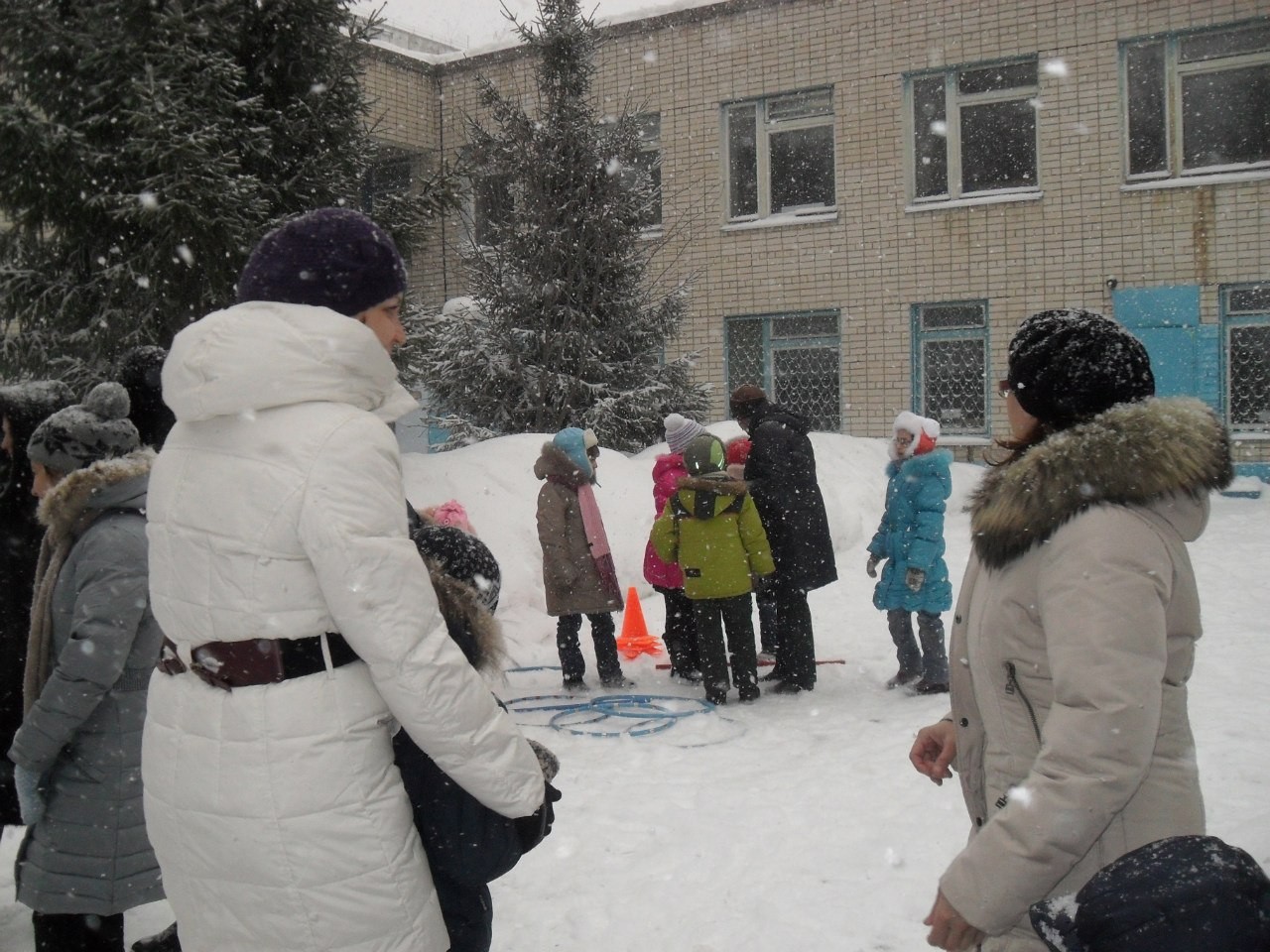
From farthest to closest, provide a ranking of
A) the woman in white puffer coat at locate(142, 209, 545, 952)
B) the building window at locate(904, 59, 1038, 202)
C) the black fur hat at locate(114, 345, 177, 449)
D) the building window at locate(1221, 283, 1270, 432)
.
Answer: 1. the building window at locate(904, 59, 1038, 202)
2. the building window at locate(1221, 283, 1270, 432)
3. the black fur hat at locate(114, 345, 177, 449)
4. the woman in white puffer coat at locate(142, 209, 545, 952)

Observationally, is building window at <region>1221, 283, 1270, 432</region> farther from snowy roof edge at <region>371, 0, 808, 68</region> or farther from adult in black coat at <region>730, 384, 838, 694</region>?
adult in black coat at <region>730, 384, 838, 694</region>

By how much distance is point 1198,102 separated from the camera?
1523 cm

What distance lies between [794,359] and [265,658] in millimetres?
16132

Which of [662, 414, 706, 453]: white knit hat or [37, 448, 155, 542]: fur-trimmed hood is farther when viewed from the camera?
[662, 414, 706, 453]: white knit hat

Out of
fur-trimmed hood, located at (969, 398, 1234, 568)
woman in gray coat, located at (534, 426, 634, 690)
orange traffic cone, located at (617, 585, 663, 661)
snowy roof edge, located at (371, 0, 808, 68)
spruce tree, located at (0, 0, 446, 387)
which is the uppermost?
snowy roof edge, located at (371, 0, 808, 68)

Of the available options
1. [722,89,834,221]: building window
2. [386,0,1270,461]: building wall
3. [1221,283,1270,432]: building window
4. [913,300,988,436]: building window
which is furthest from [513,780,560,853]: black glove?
[722,89,834,221]: building window

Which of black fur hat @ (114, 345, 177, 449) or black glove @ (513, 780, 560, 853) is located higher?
black fur hat @ (114, 345, 177, 449)

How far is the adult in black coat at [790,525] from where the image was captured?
691cm

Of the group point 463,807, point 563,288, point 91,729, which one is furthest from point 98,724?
point 563,288

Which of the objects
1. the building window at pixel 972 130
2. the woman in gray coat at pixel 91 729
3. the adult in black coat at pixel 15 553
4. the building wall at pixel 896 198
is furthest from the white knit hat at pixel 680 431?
the building window at pixel 972 130

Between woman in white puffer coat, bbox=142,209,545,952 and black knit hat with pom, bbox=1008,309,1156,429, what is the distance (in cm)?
116

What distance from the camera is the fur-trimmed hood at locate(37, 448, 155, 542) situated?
9.71 feet

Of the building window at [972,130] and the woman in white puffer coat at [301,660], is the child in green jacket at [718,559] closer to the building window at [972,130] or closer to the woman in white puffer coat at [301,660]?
the woman in white puffer coat at [301,660]

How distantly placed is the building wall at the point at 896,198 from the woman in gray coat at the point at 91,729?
12.8 meters
